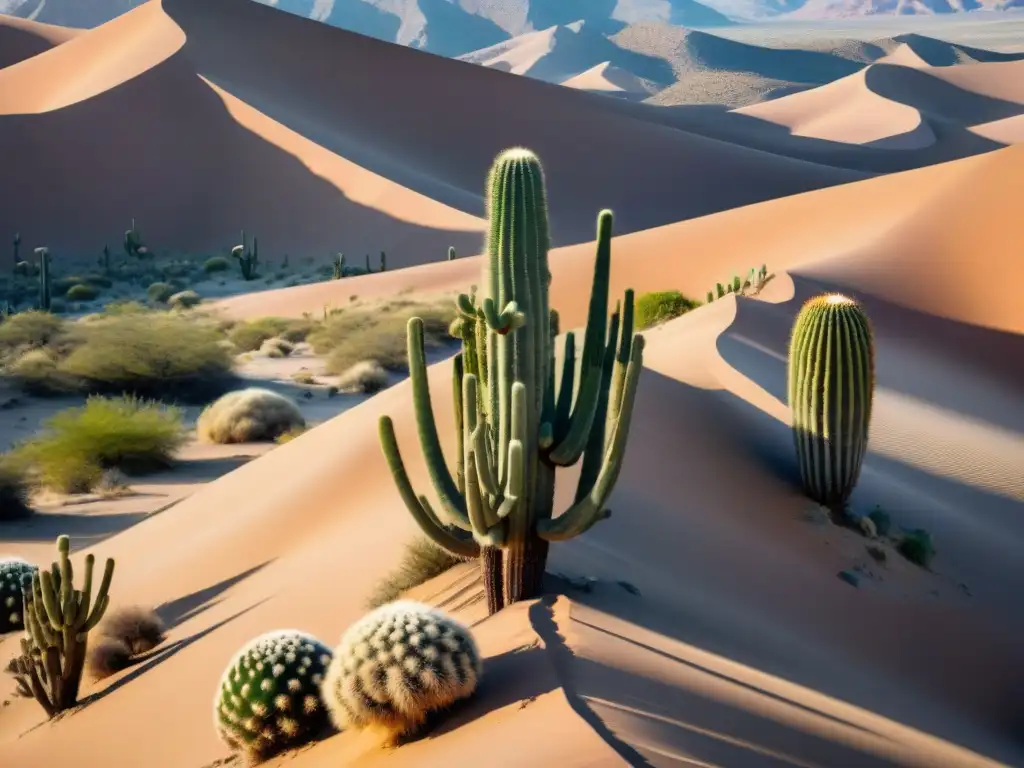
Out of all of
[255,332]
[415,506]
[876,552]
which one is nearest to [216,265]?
[255,332]

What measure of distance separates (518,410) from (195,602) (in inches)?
172

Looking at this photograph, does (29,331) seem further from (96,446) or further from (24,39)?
(24,39)

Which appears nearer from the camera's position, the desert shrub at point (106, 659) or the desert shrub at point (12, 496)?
the desert shrub at point (106, 659)

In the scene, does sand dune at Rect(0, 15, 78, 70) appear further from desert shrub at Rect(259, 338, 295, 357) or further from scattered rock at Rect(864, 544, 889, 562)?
scattered rock at Rect(864, 544, 889, 562)

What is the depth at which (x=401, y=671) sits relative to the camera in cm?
575

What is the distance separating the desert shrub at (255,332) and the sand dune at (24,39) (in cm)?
6165

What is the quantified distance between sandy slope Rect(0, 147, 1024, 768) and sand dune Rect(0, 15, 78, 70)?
75420 millimetres

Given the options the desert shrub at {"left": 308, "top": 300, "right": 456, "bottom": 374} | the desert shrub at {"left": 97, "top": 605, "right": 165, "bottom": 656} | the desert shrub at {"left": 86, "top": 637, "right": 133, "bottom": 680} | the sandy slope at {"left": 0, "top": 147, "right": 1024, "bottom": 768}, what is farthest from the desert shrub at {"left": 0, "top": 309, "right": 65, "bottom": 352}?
the desert shrub at {"left": 86, "top": 637, "right": 133, "bottom": 680}

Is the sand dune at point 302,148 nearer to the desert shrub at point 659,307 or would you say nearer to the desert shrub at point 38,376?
the desert shrub at point 659,307

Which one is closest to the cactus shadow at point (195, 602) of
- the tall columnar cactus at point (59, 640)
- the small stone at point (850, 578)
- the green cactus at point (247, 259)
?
the tall columnar cactus at point (59, 640)

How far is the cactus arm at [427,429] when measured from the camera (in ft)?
22.5

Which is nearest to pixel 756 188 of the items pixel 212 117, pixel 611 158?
pixel 611 158

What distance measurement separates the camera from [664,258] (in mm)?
26812

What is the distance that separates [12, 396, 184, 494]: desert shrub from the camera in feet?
47.4
